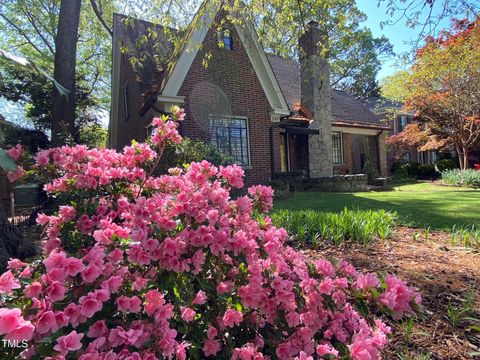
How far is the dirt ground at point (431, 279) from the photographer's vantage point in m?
1.90

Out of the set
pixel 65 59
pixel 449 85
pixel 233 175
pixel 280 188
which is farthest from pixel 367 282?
pixel 449 85

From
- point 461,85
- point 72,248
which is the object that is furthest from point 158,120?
point 461,85

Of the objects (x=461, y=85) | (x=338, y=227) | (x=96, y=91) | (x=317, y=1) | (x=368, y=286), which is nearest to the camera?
(x=368, y=286)

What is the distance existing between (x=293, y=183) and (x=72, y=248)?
11051mm

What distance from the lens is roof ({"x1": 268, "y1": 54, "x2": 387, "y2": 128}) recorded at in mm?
16584

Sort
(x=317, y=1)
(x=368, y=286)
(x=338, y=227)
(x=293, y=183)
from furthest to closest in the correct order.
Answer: (x=293, y=183), (x=317, y=1), (x=338, y=227), (x=368, y=286)

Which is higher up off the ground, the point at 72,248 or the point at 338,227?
the point at 72,248

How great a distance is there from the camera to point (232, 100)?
1150cm

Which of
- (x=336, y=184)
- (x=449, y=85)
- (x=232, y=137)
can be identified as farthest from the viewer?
(x=449, y=85)

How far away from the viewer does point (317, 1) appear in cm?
507

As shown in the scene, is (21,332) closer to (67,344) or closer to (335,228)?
(67,344)

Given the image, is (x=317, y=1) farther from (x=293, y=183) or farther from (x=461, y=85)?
(x=461, y=85)

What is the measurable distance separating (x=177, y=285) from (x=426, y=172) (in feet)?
78.3

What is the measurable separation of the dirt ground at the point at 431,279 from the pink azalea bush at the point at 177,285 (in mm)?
385
